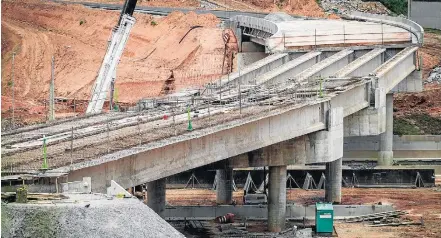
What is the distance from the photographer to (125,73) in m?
92.0

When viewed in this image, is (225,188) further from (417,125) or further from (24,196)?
(24,196)

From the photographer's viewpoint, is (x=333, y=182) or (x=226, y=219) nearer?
(x=226, y=219)

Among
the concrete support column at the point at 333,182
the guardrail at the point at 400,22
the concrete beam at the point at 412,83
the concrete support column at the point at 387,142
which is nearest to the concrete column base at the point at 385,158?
the concrete support column at the point at 387,142

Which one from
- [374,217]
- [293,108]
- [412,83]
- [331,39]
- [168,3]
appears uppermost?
[168,3]

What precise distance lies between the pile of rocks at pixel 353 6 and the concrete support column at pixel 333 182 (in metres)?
57.5

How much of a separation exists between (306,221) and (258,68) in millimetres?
15870

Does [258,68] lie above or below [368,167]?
above

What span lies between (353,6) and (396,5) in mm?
6982

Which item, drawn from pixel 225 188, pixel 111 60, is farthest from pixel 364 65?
pixel 225 188

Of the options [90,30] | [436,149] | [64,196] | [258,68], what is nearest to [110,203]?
[64,196]

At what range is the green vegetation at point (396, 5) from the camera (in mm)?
132875

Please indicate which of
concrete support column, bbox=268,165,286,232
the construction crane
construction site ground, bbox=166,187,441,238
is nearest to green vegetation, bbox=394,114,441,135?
construction site ground, bbox=166,187,441,238

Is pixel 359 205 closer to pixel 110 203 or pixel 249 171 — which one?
pixel 249 171

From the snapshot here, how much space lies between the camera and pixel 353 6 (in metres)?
128
